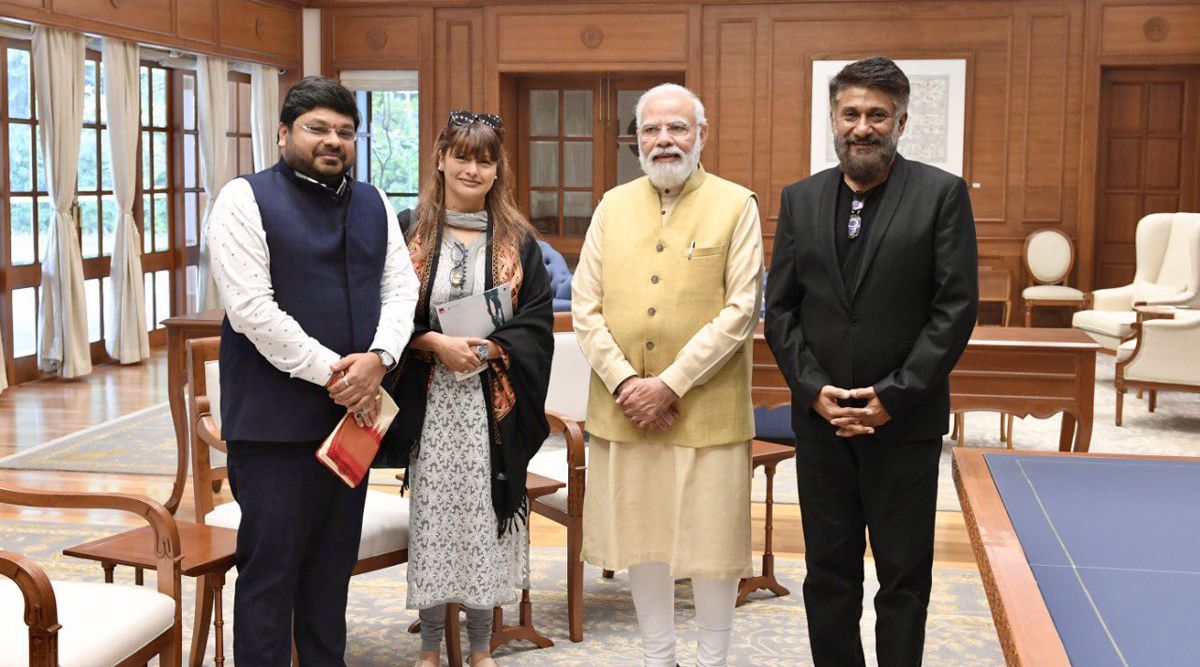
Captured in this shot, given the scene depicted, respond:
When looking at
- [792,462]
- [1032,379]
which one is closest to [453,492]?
[1032,379]

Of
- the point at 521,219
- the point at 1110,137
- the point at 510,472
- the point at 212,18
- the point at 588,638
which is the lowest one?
the point at 588,638

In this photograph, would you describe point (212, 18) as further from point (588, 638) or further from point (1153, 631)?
point (1153, 631)

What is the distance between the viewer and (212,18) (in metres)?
9.70

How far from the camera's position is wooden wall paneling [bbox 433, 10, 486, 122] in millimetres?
11070

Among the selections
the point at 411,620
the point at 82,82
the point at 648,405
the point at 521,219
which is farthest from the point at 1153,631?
the point at 82,82

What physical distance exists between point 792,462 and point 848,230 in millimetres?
3685

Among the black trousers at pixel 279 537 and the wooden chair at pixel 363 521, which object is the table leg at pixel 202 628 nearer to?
the wooden chair at pixel 363 521

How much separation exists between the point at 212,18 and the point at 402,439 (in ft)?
24.4

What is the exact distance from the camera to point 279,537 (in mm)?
2859

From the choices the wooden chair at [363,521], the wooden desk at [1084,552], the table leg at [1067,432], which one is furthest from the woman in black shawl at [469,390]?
the table leg at [1067,432]

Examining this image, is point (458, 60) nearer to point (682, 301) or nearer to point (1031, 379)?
point (1031, 379)

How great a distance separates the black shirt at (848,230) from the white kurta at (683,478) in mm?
243

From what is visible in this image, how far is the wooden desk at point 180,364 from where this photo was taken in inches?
201

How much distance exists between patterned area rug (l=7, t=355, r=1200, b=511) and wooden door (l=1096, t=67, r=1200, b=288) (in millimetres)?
3039
